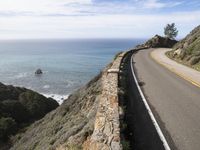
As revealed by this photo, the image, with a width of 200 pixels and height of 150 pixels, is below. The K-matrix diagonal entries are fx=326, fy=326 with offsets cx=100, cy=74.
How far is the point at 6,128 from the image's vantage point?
31.1m

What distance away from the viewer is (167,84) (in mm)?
18875

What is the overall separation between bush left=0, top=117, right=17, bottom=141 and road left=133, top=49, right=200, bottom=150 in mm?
16782

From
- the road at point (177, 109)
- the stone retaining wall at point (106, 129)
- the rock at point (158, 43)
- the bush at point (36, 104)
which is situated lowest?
the bush at point (36, 104)

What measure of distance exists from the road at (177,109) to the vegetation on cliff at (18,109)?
57.7 ft

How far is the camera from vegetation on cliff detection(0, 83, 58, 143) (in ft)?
105

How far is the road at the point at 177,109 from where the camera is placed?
28.7ft

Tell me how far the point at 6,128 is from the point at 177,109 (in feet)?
74.2

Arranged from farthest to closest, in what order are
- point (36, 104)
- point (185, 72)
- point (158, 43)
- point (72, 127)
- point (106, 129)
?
point (158, 43) → point (36, 104) → point (185, 72) → point (72, 127) → point (106, 129)

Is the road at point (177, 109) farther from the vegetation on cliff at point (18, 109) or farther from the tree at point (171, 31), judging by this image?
the tree at point (171, 31)

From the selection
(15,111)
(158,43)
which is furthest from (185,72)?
(158,43)

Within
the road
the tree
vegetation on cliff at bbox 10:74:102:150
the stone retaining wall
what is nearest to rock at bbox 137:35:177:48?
the tree

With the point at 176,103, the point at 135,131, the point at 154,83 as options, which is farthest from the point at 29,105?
the point at 135,131

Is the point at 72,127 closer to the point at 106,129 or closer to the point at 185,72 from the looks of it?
the point at 106,129

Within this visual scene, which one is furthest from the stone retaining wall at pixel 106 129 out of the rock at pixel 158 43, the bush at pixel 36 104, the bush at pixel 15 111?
the rock at pixel 158 43
